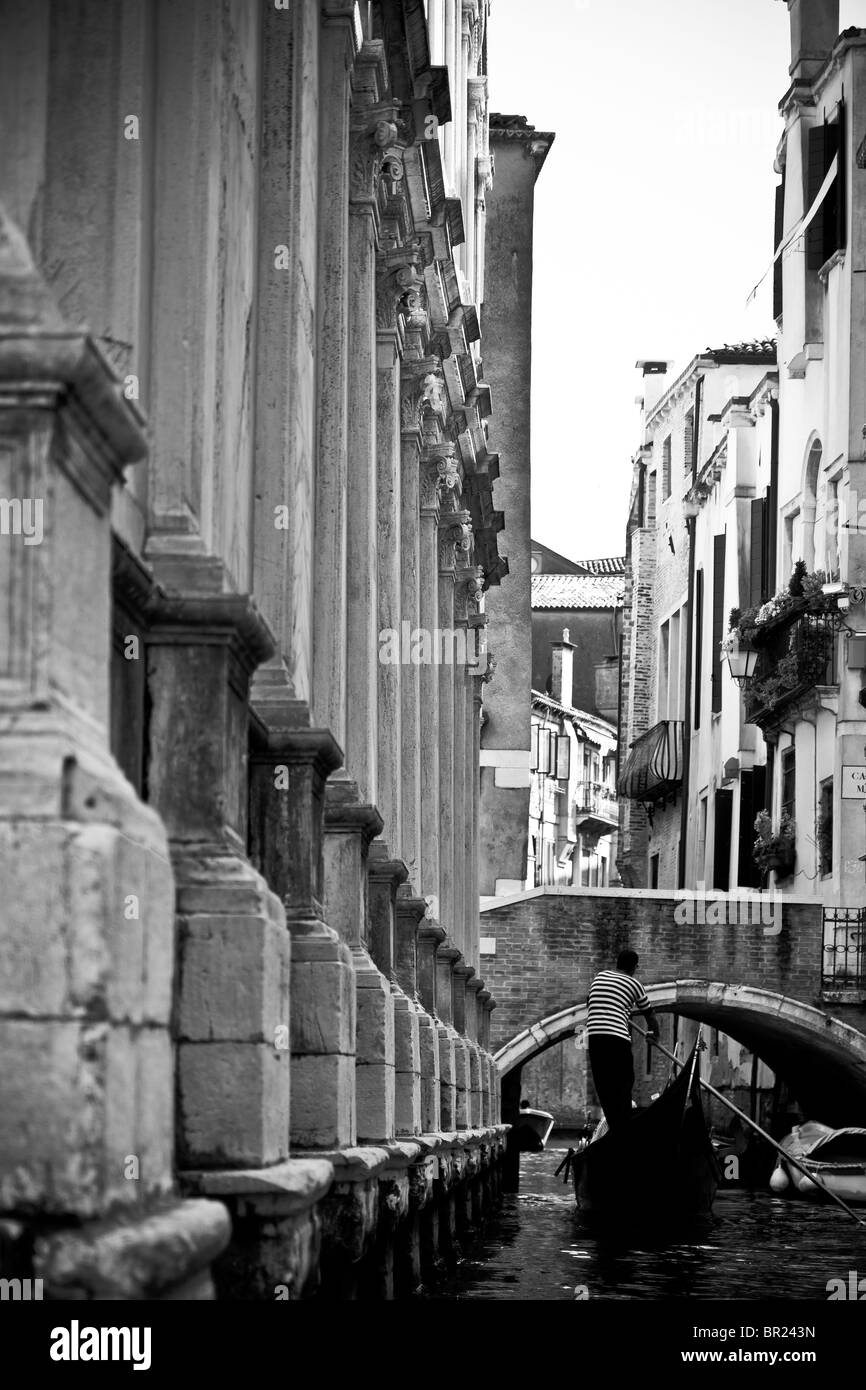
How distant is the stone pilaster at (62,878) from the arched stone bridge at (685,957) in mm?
18131

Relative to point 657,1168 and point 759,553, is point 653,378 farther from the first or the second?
point 657,1168

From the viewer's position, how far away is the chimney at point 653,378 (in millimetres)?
35625

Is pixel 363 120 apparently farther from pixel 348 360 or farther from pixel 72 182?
pixel 72 182

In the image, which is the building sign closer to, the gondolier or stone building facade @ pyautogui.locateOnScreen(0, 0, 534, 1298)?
the gondolier

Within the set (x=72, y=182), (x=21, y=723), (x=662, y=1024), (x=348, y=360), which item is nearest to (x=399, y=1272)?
(x=348, y=360)

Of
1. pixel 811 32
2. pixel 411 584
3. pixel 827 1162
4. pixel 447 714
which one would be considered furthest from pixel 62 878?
pixel 811 32

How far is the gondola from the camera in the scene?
13.8 m

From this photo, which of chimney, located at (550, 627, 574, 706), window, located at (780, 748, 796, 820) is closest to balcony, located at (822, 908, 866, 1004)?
window, located at (780, 748, 796, 820)

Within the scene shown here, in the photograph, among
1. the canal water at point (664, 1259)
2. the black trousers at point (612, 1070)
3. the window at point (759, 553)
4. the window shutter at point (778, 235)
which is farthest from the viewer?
the window at point (759, 553)

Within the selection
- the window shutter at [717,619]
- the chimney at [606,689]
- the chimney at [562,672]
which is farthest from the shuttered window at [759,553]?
the chimney at [606,689]

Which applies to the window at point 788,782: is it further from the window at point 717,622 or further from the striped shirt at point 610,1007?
the striped shirt at point 610,1007

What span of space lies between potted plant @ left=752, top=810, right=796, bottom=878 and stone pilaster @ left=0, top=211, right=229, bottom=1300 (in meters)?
20.6

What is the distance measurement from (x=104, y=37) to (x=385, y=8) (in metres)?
4.77

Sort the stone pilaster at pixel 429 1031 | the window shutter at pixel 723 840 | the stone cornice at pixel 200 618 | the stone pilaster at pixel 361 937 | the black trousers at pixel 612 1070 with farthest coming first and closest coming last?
1. the window shutter at pixel 723 840
2. the black trousers at pixel 612 1070
3. the stone pilaster at pixel 429 1031
4. the stone pilaster at pixel 361 937
5. the stone cornice at pixel 200 618
